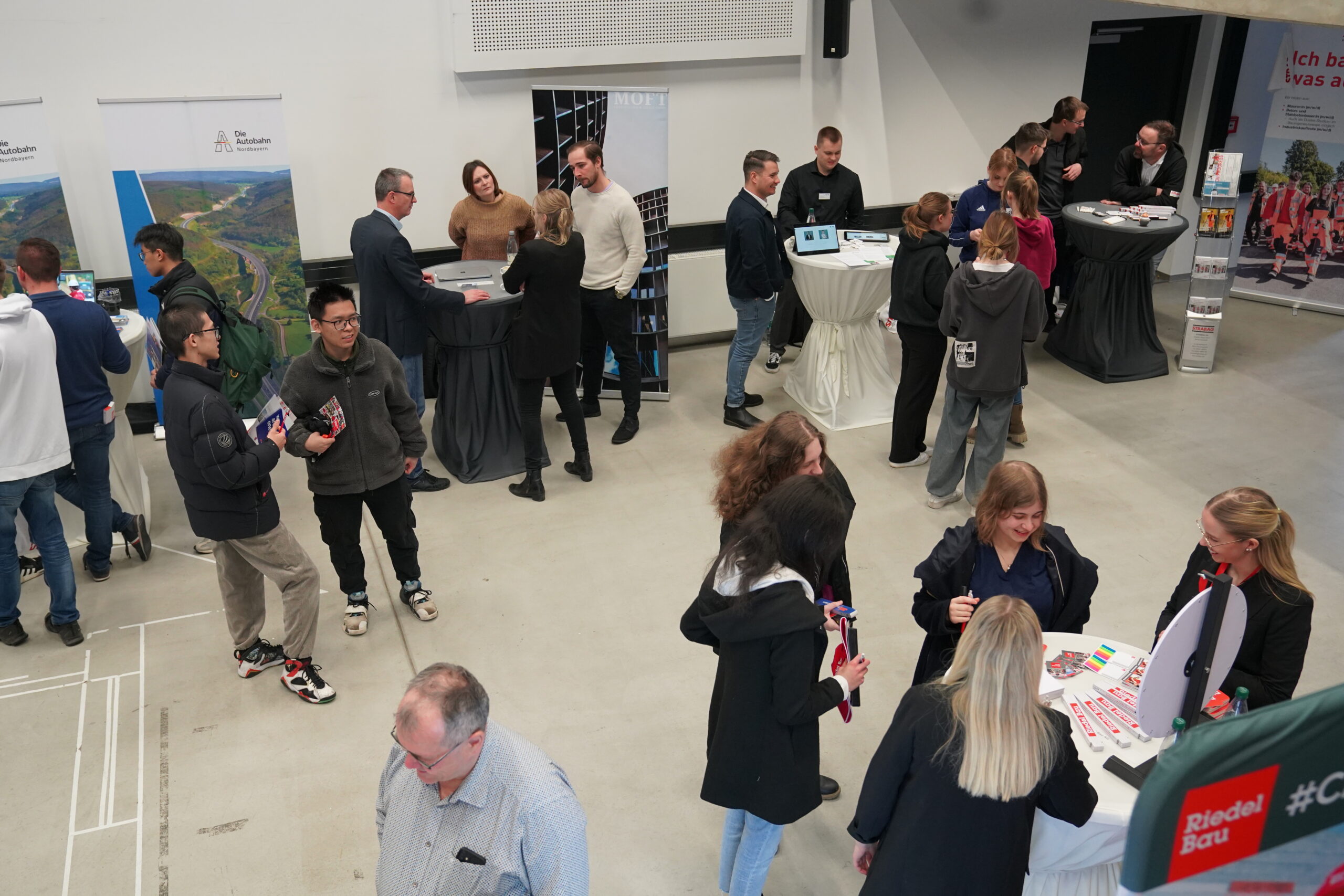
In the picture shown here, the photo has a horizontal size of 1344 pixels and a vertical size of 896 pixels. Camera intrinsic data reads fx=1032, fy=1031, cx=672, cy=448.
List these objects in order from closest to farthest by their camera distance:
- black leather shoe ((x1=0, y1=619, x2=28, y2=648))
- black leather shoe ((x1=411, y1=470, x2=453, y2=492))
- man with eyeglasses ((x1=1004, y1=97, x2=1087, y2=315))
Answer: black leather shoe ((x1=0, y1=619, x2=28, y2=648)) → black leather shoe ((x1=411, y1=470, x2=453, y2=492)) → man with eyeglasses ((x1=1004, y1=97, x2=1087, y2=315))

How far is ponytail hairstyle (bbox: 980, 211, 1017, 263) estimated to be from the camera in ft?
14.9

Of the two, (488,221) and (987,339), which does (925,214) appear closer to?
(987,339)

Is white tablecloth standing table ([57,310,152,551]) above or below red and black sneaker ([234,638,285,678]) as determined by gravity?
above

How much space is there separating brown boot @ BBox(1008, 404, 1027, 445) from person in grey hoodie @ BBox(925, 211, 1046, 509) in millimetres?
825

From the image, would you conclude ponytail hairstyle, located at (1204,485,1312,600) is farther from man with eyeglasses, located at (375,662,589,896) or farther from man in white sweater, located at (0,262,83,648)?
man in white sweater, located at (0,262,83,648)

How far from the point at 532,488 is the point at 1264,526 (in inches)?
139

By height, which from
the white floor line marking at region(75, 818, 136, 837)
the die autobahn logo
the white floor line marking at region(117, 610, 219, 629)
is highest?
the die autobahn logo

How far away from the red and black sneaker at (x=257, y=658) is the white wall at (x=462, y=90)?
3097 mm

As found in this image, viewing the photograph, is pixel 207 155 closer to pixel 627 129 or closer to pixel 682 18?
pixel 627 129

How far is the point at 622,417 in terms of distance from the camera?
6.31 metres

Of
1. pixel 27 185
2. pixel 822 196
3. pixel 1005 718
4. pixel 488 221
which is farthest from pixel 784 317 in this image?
pixel 1005 718

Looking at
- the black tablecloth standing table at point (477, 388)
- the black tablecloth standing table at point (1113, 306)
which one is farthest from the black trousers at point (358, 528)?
the black tablecloth standing table at point (1113, 306)

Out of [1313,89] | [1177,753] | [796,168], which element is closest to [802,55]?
[796,168]

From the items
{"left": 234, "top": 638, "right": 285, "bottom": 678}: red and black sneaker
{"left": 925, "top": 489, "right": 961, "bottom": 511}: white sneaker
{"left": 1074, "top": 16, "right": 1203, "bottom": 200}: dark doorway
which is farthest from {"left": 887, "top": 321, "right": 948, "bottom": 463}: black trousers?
{"left": 1074, "top": 16, "right": 1203, "bottom": 200}: dark doorway
